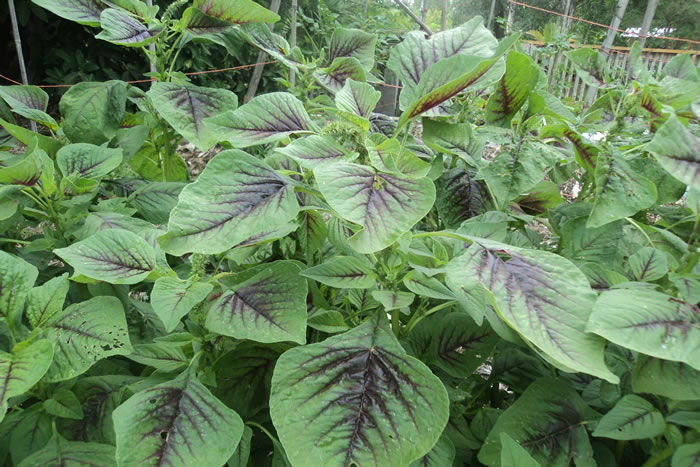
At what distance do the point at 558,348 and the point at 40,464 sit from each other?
59 centimetres

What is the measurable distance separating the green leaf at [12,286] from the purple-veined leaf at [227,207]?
0.24 meters

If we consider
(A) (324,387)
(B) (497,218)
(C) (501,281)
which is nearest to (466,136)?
(B) (497,218)

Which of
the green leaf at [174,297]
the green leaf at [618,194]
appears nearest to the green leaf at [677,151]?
the green leaf at [618,194]

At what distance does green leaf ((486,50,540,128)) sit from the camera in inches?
27.2

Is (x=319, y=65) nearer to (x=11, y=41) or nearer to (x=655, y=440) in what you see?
(x=655, y=440)

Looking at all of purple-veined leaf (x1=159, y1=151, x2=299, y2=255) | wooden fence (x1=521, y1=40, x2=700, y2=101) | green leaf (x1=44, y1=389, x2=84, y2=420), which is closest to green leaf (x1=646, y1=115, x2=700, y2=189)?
purple-veined leaf (x1=159, y1=151, x2=299, y2=255)

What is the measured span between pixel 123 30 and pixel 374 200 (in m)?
0.58

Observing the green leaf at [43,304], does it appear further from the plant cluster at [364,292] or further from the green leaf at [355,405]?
the green leaf at [355,405]

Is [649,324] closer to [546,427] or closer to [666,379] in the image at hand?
[666,379]

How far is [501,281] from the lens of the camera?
1.56ft

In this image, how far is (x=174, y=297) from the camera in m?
0.51

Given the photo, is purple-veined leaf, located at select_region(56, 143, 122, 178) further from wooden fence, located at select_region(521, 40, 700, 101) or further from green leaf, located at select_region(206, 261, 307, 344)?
wooden fence, located at select_region(521, 40, 700, 101)

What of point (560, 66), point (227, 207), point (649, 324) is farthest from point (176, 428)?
point (560, 66)

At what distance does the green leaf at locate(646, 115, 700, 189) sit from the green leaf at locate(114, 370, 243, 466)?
20.4 inches
